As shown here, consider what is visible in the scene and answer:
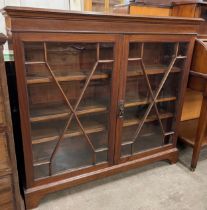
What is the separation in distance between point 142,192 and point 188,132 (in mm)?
772

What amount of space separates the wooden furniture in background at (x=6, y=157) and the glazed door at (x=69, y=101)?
7.7 inches

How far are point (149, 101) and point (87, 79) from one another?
0.54 m

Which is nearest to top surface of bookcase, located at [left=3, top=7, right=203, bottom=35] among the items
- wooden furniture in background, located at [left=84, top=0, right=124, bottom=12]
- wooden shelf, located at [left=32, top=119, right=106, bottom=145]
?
wooden shelf, located at [left=32, top=119, right=106, bottom=145]

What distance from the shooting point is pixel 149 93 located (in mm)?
1639

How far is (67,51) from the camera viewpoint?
1297 millimetres

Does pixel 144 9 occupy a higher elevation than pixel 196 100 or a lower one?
higher

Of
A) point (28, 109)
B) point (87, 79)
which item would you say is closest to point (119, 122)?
point (87, 79)

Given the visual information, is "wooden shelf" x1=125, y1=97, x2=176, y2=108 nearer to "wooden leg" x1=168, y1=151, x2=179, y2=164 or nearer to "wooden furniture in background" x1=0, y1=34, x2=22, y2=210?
"wooden leg" x1=168, y1=151, x2=179, y2=164

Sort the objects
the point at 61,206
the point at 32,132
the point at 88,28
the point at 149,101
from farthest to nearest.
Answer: the point at 149,101
the point at 61,206
the point at 32,132
the point at 88,28

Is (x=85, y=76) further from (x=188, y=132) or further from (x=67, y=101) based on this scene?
(x=188, y=132)

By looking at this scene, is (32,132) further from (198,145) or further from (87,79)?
(198,145)

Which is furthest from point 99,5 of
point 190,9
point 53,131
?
point 53,131

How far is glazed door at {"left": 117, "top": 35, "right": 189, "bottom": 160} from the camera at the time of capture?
149cm

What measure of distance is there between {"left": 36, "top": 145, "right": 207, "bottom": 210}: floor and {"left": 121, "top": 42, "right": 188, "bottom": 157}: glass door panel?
0.22m
